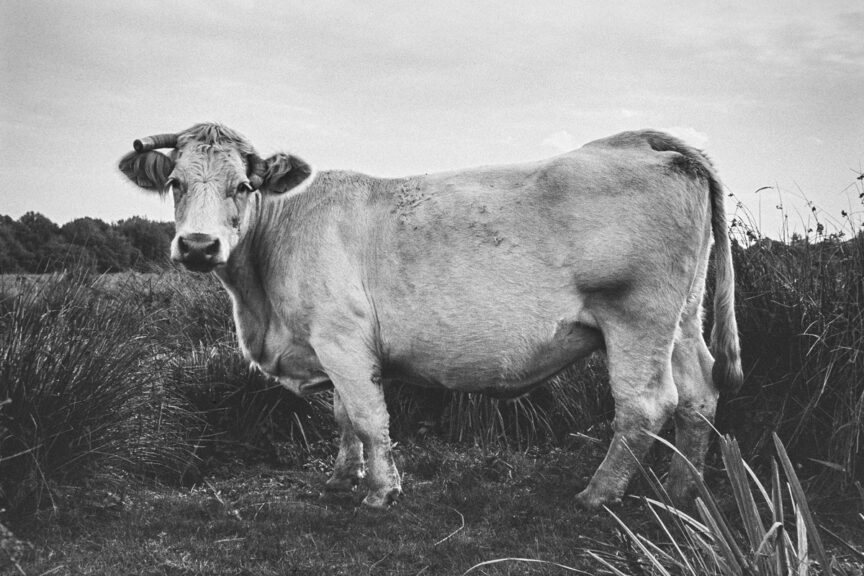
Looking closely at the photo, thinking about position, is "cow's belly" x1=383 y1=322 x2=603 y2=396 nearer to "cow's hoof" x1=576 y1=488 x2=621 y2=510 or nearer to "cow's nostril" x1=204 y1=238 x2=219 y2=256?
"cow's hoof" x1=576 y1=488 x2=621 y2=510

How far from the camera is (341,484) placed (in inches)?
238

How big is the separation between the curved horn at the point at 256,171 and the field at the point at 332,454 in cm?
147

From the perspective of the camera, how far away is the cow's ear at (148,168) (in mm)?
5703

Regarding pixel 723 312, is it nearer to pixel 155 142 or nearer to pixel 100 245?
pixel 155 142

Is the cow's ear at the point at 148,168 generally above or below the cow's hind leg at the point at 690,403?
above

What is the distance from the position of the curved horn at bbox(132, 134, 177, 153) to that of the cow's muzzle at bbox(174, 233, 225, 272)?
3.04 feet

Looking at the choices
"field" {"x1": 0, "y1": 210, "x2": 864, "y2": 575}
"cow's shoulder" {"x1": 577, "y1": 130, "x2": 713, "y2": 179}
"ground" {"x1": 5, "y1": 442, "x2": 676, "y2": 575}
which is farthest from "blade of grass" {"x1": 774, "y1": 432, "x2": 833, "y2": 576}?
"cow's shoulder" {"x1": 577, "y1": 130, "x2": 713, "y2": 179}

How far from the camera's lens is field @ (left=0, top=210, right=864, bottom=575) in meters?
4.62

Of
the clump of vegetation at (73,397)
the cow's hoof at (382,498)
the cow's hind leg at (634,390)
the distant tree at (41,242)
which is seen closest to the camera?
the clump of vegetation at (73,397)

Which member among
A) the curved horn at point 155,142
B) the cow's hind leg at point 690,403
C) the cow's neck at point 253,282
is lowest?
the cow's hind leg at point 690,403

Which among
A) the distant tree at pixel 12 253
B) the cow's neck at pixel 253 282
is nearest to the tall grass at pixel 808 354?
the cow's neck at pixel 253 282

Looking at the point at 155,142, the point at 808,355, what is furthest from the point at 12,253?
the point at 808,355

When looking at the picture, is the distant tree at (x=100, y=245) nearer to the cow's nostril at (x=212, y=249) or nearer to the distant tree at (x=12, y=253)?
the distant tree at (x=12, y=253)

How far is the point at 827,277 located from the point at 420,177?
3.21m
